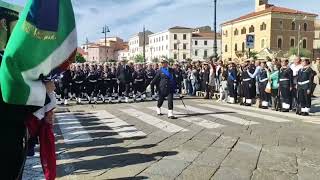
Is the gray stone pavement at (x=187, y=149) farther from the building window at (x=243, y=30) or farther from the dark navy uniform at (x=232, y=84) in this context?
the building window at (x=243, y=30)

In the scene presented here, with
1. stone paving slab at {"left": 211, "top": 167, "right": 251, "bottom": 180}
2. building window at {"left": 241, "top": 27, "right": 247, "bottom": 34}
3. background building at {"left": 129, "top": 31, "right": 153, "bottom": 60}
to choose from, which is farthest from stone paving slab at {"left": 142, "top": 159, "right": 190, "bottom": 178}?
background building at {"left": 129, "top": 31, "right": 153, "bottom": 60}

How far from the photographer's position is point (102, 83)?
67.1 ft

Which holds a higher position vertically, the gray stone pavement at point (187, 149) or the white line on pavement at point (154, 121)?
the white line on pavement at point (154, 121)

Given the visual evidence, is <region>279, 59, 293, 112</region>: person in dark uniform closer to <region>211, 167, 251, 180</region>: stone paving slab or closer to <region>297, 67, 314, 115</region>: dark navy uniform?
<region>297, 67, 314, 115</region>: dark navy uniform

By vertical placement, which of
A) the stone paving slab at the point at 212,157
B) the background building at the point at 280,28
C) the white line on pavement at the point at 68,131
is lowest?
the stone paving slab at the point at 212,157

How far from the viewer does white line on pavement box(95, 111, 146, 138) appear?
10294mm

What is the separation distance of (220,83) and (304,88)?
6.15m

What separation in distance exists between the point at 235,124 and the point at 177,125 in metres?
1.49

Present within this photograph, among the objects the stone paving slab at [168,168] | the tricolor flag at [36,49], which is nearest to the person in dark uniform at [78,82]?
the stone paving slab at [168,168]

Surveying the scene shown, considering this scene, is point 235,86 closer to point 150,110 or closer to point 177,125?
point 150,110

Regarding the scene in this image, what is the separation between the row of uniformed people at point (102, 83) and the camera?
1928cm

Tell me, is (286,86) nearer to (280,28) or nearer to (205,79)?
(205,79)

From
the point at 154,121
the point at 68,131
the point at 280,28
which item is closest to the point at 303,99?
the point at 154,121

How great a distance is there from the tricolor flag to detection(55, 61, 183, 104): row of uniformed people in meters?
16.2
